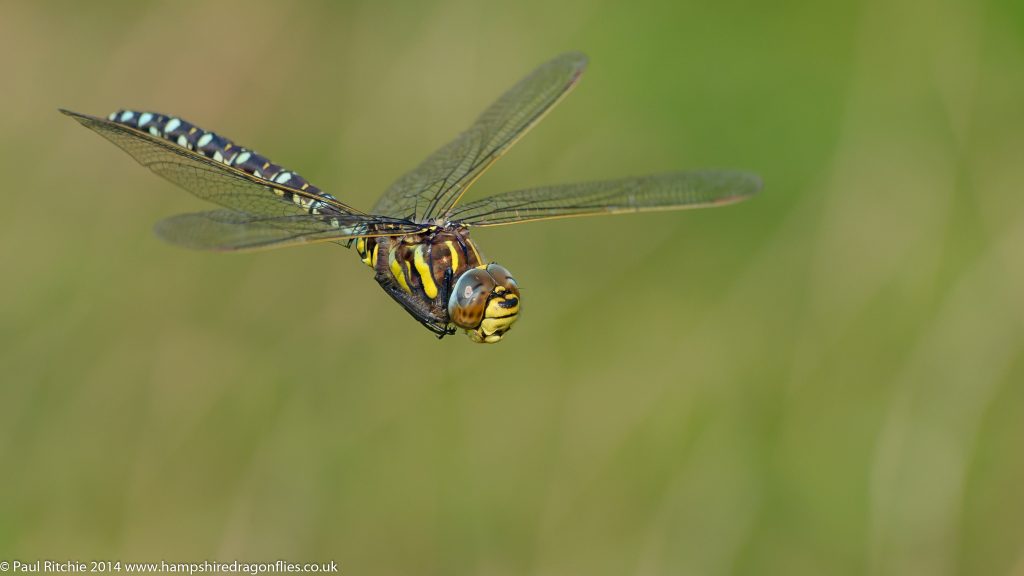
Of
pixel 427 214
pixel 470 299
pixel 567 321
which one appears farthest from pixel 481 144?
pixel 567 321

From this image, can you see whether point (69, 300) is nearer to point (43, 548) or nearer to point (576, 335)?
point (43, 548)

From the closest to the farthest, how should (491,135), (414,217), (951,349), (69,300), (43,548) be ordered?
(414,217) < (491,135) < (43,548) < (951,349) < (69,300)

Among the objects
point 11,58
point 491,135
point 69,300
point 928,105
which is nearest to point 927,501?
point 928,105

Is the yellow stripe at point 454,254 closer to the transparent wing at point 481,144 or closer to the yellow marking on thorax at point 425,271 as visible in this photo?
the yellow marking on thorax at point 425,271

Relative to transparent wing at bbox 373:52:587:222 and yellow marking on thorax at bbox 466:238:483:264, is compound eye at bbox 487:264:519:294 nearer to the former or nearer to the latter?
yellow marking on thorax at bbox 466:238:483:264

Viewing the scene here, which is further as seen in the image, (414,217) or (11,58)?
(11,58)

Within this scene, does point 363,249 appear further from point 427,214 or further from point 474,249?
point 474,249
